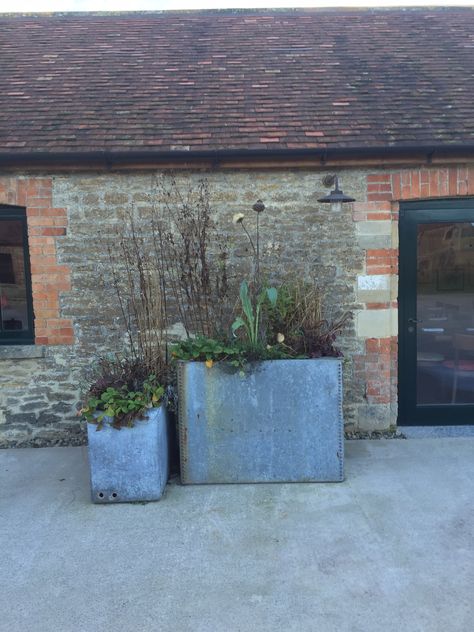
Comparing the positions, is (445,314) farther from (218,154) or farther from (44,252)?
(44,252)

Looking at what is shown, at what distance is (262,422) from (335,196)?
212cm

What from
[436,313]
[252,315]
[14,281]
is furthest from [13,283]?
[436,313]

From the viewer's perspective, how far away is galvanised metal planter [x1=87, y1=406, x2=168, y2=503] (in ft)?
12.1

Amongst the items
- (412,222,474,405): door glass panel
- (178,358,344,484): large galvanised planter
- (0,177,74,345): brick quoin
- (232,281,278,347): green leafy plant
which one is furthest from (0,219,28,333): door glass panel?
(412,222,474,405): door glass panel

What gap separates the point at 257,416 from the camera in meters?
3.96

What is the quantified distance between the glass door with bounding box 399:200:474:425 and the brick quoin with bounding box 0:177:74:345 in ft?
11.6

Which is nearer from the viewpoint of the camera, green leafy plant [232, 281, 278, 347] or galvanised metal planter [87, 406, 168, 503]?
galvanised metal planter [87, 406, 168, 503]

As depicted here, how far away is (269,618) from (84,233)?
3871 mm

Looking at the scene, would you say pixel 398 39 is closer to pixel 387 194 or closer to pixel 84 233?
pixel 387 194

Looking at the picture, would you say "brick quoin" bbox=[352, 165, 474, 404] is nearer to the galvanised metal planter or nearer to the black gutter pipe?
the black gutter pipe

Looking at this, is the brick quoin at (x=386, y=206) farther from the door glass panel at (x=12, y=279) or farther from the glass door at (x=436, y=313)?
the door glass panel at (x=12, y=279)

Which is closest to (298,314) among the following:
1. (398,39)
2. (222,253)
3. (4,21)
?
(222,253)

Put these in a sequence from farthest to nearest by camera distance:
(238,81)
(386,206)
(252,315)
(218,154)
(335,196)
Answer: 1. (238,81)
2. (386,206)
3. (218,154)
4. (335,196)
5. (252,315)

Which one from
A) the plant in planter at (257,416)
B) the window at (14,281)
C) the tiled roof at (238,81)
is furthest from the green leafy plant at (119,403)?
the tiled roof at (238,81)
